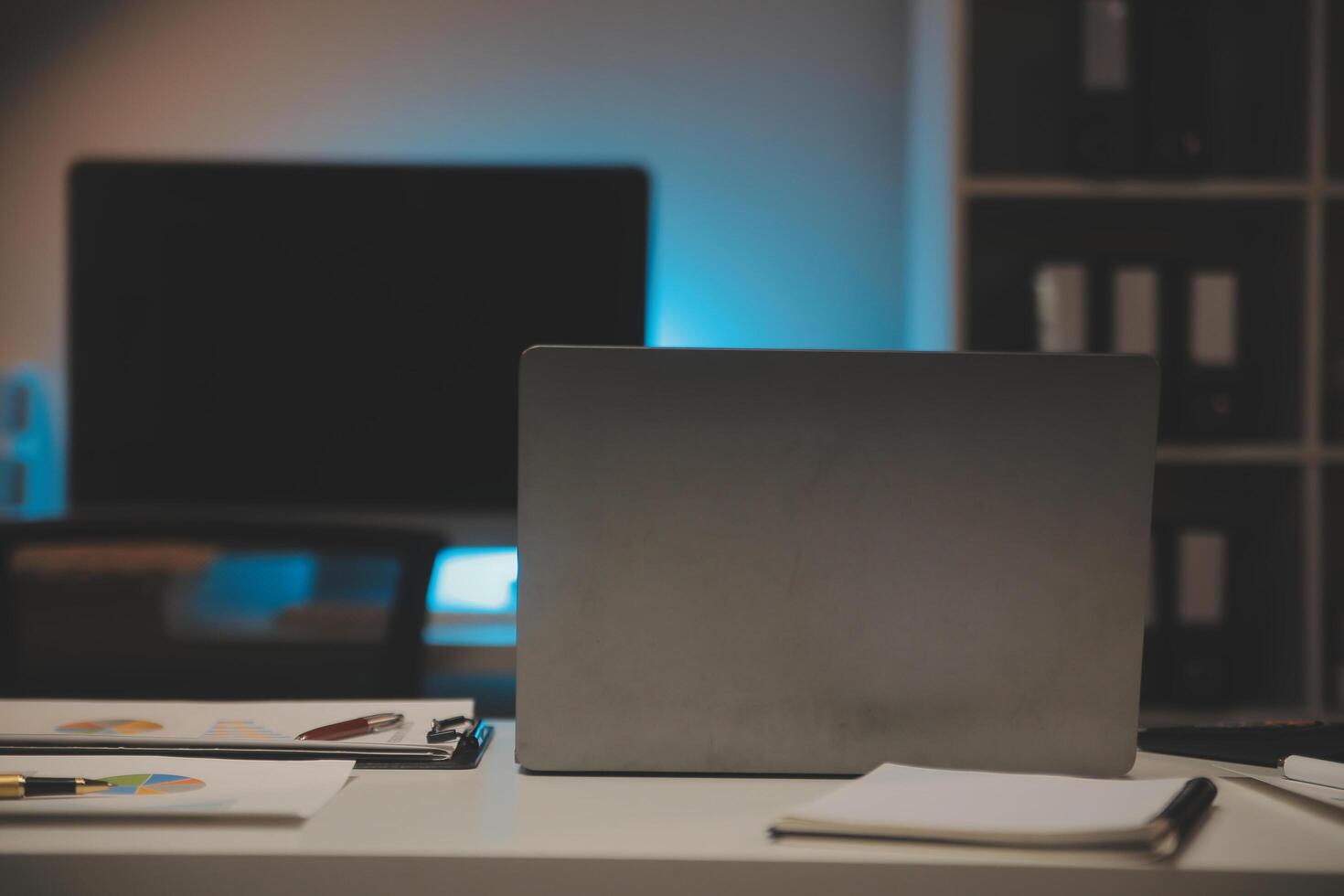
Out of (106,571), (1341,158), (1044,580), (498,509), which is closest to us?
(1044,580)

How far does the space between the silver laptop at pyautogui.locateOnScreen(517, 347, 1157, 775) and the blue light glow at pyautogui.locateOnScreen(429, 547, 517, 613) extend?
1.75m

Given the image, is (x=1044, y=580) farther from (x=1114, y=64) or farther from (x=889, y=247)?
(x=889, y=247)

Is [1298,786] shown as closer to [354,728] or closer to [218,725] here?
[354,728]

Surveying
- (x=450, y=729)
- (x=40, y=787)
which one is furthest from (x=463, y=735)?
(x=40, y=787)

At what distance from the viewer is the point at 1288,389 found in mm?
1948

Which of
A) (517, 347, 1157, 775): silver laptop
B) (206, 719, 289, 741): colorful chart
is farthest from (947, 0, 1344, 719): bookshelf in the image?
(206, 719, 289, 741): colorful chart

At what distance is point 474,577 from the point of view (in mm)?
2438

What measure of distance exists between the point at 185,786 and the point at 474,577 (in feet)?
5.89

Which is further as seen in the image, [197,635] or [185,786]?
[197,635]

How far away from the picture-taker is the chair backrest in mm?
1683

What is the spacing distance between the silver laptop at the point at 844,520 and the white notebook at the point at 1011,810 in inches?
3.1

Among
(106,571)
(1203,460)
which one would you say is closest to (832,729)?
(1203,460)

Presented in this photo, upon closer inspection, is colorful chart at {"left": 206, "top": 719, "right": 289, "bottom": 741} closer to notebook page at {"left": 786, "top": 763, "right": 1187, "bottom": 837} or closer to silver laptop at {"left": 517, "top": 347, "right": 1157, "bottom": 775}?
silver laptop at {"left": 517, "top": 347, "right": 1157, "bottom": 775}

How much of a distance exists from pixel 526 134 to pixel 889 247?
86cm
